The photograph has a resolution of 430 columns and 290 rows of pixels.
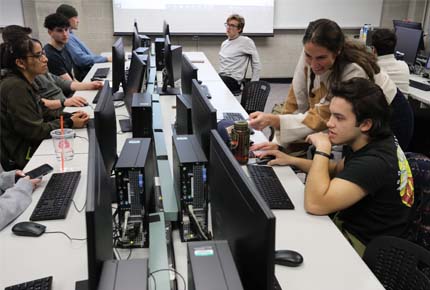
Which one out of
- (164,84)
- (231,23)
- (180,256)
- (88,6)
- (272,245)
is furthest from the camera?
(88,6)

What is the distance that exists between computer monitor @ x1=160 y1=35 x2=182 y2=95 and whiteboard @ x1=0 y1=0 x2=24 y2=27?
3.27 meters

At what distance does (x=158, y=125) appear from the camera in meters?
2.79

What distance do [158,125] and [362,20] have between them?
5303 mm

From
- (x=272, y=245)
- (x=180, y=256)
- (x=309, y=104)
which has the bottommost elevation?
(x=180, y=256)

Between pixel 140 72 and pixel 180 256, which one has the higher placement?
pixel 140 72

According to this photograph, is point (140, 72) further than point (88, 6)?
No

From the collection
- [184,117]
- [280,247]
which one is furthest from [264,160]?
[280,247]

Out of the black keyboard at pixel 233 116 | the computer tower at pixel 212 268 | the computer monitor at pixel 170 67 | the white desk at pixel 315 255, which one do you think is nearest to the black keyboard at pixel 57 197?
the white desk at pixel 315 255

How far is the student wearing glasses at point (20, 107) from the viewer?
7.72ft

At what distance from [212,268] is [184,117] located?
1244 mm

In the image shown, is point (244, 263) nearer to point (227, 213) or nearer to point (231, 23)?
point (227, 213)

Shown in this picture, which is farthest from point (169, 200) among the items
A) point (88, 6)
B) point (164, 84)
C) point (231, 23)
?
point (88, 6)

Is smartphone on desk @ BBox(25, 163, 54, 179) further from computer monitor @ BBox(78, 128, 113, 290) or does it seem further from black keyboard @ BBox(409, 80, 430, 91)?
black keyboard @ BBox(409, 80, 430, 91)

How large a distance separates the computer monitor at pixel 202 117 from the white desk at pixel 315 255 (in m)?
0.38
